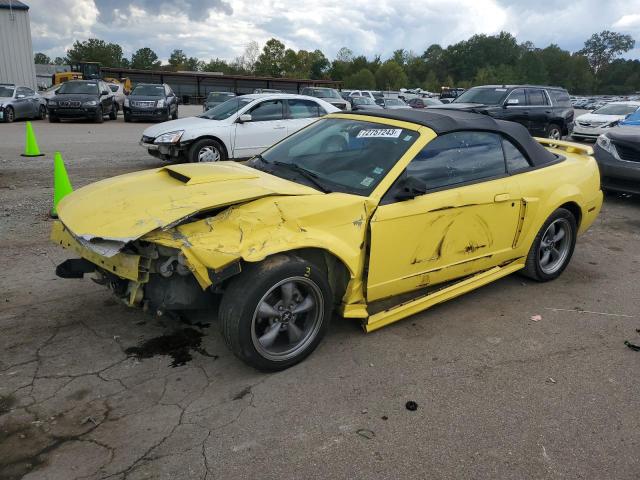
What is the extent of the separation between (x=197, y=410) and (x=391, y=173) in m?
1.94

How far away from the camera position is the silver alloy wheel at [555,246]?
4.66 meters

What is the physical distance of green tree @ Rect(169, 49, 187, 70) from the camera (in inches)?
4161

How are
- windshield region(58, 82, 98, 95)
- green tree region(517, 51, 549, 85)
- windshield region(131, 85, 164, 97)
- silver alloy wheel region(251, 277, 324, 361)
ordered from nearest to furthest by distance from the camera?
silver alloy wheel region(251, 277, 324, 361) < windshield region(58, 82, 98, 95) < windshield region(131, 85, 164, 97) < green tree region(517, 51, 549, 85)

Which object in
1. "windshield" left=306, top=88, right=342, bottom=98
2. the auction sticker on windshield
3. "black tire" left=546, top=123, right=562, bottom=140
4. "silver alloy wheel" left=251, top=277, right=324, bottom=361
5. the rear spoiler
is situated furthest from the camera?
"windshield" left=306, top=88, right=342, bottom=98

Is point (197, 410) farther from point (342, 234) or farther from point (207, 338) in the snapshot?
point (342, 234)

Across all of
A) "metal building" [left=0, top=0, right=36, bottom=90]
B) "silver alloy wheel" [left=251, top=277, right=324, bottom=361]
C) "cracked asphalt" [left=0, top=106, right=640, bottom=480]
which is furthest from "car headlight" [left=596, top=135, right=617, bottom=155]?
"metal building" [left=0, top=0, right=36, bottom=90]

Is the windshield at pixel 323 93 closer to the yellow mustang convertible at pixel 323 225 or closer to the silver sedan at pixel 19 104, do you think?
the silver sedan at pixel 19 104

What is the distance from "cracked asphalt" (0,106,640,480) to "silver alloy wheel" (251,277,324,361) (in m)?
0.15

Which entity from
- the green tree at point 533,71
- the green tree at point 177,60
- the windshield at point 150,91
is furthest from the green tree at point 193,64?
the windshield at point 150,91

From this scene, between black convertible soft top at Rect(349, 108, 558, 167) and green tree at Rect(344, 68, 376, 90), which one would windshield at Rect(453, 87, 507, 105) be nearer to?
black convertible soft top at Rect(349, 108, 558, 167)

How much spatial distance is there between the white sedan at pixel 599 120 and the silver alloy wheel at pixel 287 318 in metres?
16.3

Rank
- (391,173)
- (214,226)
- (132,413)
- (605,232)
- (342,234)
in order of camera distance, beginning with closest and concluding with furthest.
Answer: (132,413) → (214,226) → (342,234) → (391,173) → (605,232)

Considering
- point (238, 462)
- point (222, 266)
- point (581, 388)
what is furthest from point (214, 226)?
point (581, 388)

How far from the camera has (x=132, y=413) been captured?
8.87ft
